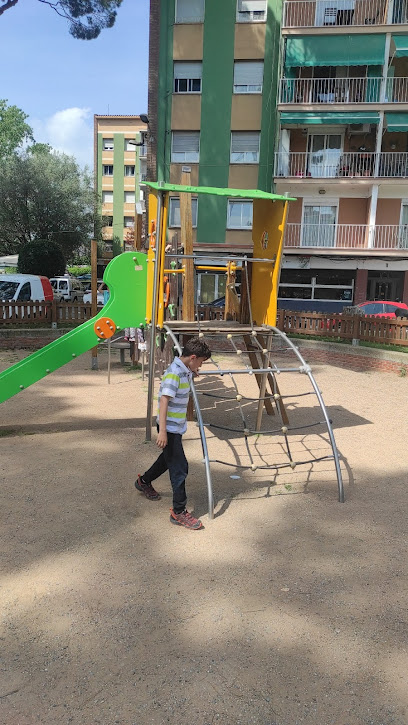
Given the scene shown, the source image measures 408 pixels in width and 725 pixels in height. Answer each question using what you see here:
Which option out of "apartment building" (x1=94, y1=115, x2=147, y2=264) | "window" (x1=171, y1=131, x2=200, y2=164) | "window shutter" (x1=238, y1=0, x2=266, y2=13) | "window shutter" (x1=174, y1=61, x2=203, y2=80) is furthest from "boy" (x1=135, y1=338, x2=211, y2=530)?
"apartment building" (x1=94, y1=115, x2=147, y2=264)

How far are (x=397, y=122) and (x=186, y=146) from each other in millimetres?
8867

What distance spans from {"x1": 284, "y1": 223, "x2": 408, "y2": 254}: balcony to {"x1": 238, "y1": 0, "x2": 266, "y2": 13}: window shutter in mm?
9119

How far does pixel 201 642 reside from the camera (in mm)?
2887

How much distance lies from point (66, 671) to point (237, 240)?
884 inches

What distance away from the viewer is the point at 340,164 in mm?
22859

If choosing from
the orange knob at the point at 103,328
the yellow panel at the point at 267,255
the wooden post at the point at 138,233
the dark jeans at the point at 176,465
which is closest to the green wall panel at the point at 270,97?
the wooden post at the point at 138,233

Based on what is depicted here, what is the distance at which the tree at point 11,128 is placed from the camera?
49938 millimetres

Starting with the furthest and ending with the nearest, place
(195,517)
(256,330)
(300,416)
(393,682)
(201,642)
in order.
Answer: (300,416) → (256,330) → (195,517) → (201,642) → (393,682)

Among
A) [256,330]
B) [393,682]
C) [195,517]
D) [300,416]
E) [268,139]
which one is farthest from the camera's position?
[268,139]

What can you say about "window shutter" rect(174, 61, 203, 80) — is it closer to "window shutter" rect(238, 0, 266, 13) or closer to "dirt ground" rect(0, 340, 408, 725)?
"window shutter" rect(238, 0, 266, 13)

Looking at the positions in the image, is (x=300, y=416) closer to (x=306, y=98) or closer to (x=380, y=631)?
(x=380, y=631)

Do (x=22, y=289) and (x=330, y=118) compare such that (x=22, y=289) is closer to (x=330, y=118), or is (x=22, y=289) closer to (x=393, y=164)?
(x=330, y=118)

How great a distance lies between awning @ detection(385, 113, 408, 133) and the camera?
21547mm

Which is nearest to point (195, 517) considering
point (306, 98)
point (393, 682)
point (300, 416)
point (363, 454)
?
point (393, 682)
